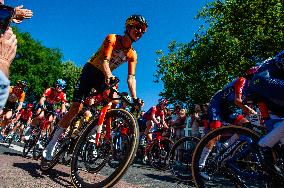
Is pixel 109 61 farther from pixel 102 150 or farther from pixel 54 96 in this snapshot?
pixel 54 96

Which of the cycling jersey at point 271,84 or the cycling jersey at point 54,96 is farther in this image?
the cycling jersey at point 54,96

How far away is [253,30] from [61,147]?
1008 inches

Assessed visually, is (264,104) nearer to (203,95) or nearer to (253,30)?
(253,30)

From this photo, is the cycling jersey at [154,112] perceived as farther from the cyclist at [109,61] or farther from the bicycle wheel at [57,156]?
the bicycle wheel at [57,156]

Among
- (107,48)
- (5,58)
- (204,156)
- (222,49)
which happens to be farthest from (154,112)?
(222,49)

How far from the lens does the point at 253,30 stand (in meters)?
27.1

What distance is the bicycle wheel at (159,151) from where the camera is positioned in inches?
416

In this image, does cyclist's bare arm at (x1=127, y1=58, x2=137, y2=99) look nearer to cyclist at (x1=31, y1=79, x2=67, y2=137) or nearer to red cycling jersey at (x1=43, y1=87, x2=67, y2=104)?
cyclist at (x1=31, y1=79, x2=67, y2=137)

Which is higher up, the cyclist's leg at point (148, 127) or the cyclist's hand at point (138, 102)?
the cyclist's leg at point (148, 127)

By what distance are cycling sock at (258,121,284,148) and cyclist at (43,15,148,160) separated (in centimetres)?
200

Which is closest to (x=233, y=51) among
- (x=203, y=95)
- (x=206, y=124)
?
(x=203, y=95)

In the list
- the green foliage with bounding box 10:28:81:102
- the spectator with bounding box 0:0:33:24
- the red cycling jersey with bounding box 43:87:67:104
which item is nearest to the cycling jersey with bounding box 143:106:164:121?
the red cycling jersey with bounding box 43:87:67:104

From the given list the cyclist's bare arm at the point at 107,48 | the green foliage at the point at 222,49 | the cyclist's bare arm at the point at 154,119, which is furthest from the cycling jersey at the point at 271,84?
the green foliage at the point at 222,49

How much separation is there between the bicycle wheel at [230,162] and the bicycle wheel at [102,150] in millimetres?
809
